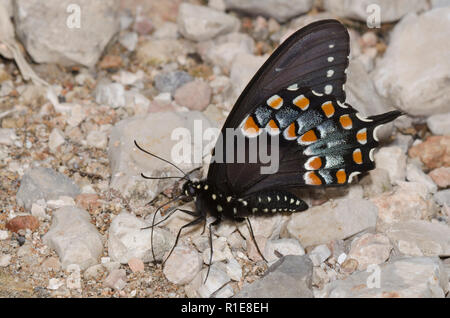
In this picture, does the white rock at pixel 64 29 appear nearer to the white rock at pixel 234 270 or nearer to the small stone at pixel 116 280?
the small stone at pixel 116 280

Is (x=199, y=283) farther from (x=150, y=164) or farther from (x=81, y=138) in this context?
(x=81, y=138)

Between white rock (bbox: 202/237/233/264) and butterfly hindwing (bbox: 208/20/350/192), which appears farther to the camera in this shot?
white rock (bbox: 202/237/233/264)

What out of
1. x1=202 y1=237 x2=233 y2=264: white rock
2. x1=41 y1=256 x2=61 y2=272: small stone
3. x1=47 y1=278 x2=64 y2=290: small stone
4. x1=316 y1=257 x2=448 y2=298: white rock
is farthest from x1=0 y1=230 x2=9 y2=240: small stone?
x1=316 y1=257 x2=448 y2=298: white rock

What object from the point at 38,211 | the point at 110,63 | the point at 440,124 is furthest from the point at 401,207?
the point at 110,63

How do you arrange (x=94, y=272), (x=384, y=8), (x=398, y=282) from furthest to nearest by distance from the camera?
(x=384, y=8) < (x=94, y=272) < (x=398, y=282)

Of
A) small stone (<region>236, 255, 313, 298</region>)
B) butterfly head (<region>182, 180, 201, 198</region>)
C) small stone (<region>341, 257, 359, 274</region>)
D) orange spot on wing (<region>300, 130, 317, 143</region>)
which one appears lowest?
small stone (<region>236, 255, 313, 298</region>)

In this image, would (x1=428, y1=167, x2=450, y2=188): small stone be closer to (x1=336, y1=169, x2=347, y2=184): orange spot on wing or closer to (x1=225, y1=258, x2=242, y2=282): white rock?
(x1=336, y1=169, x2=347, y2=184): orange spot on wing

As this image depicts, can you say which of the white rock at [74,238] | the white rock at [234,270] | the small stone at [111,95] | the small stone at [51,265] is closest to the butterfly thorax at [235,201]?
the white rock at [234,270]

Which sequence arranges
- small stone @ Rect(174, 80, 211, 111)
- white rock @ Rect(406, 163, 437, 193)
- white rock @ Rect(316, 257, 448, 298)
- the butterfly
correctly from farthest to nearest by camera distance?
1. small stone @ Rect(174, 80, 211, 111)
2. white rock @ Rect(406, 163, 437, 193)
3. the butterfly
4. white rock @ Rect(316, 257, 448, 298)

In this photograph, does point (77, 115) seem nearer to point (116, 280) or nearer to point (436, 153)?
point (116, 280)
